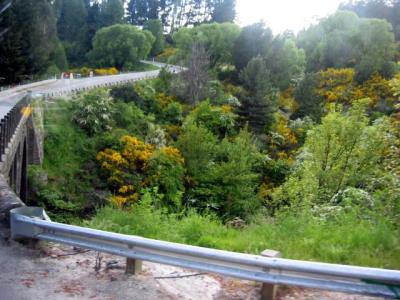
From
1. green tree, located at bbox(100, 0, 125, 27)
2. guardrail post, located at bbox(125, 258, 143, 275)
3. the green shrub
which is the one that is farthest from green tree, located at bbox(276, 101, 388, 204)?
green tree, located at bbox(100, 0, 125, 27)

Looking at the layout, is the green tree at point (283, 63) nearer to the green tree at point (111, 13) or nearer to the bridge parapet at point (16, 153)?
the bridge parapet at point (16, 153)

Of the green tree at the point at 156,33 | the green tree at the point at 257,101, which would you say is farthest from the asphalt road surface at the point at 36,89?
the green tree at the point at 156,33

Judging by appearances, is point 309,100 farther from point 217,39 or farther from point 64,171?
point 64,171

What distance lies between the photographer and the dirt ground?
3959 mm

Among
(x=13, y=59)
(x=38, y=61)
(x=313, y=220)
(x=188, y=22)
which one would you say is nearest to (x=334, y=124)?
(x=313, y=220)

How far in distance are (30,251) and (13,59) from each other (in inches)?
1511

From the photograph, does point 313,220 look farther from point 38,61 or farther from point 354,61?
point 354,61

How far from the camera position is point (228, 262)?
3836 millimetres

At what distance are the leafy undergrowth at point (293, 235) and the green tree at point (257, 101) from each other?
32.3 meters

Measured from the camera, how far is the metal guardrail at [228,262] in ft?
11.3

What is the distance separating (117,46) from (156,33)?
22.4 m

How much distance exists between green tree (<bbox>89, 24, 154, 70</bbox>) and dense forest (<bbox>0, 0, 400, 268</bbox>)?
0.73 ft

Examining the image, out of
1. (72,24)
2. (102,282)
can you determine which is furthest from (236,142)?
(72,24)

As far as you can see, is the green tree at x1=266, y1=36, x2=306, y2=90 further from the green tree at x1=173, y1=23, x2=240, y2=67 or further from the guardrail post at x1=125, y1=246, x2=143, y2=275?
the guardrail post at x1=125, y1=246, x2=143, y2=275
